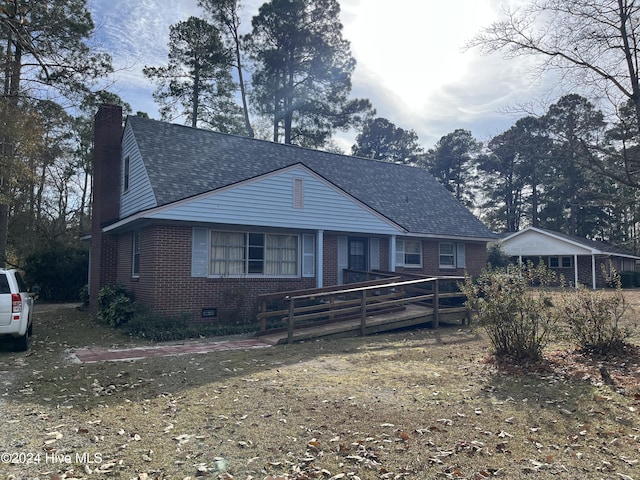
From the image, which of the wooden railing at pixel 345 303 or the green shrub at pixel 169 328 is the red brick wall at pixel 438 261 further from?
the green shrub at pixel 169 328

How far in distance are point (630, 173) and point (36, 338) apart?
15.0 m

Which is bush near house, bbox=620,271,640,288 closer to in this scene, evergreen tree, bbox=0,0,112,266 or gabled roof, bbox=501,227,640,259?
gabled roof, bbox=501,227,640,259

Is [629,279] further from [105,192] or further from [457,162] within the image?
[105,192]

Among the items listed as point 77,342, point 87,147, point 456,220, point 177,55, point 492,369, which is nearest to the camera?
point 492,369

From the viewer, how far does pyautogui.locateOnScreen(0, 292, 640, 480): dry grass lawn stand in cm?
427

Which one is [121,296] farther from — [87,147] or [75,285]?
[87,147]

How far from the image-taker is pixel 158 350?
1003 cm

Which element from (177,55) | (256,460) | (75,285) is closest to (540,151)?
(256,460)

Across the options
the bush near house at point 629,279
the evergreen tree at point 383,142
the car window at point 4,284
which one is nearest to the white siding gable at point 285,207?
the car window at point 4,284

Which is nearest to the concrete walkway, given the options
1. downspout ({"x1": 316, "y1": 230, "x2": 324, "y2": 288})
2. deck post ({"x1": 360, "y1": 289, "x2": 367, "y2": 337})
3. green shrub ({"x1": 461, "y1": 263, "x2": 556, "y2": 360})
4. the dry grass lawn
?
the dry grass lawn

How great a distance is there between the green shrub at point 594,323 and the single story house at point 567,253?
82.9 ft

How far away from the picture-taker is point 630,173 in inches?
448

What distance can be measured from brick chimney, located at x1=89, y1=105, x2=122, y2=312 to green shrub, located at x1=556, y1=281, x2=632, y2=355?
14.3m

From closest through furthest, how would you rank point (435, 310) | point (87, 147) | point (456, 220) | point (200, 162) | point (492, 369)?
point (492, 369), point (435, 310), point (200, 162), point (456, 220), point (87, 147)
